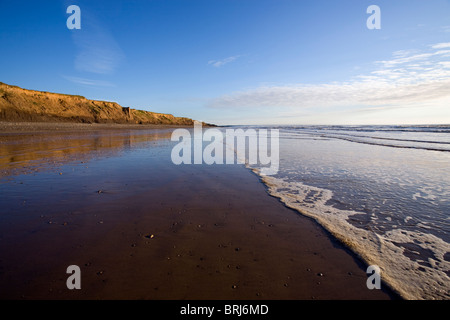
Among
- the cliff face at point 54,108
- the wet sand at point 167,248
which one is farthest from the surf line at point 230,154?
the cliff face at point 54,108

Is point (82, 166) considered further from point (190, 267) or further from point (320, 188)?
point (320, 188)

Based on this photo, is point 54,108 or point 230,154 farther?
point 54,108

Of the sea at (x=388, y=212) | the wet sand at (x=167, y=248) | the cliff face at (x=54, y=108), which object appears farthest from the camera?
the cliff face at (x=54, y=108)

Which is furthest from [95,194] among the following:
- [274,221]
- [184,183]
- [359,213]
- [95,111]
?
[95,111]

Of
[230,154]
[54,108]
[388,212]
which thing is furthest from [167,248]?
[54,108]

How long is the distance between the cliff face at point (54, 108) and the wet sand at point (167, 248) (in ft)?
145

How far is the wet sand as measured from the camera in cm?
239

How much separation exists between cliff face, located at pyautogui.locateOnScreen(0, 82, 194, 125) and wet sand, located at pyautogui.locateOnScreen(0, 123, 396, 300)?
44.3 m

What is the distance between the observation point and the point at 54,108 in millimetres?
44656

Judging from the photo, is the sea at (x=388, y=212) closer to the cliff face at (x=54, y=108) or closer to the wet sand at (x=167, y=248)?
the wet sand at (x=167, y=248)

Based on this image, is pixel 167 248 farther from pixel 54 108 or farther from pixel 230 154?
pixel 54 108

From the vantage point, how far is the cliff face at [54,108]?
3562 centimetres

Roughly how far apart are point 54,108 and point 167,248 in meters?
57.4

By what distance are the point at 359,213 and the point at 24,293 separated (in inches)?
234
